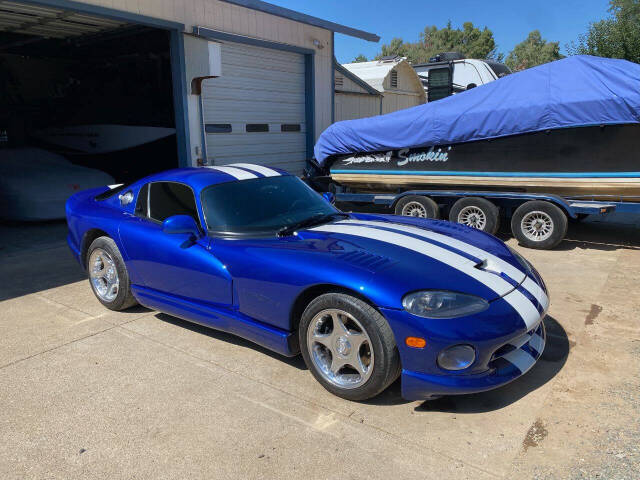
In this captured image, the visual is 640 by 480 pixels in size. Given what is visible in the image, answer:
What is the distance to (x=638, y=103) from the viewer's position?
591 centimetres

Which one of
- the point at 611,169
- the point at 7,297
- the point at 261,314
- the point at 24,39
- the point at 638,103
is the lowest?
the point at 7,297

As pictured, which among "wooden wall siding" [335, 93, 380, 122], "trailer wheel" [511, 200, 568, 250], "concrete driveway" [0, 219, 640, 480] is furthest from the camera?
"wooden wall siding" [335, 93, 380, 122]

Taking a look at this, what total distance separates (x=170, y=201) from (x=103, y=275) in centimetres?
120

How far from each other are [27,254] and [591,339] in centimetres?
712

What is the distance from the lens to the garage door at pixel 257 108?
32.3ft

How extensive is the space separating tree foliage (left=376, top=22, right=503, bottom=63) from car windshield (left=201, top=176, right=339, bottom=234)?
191ft

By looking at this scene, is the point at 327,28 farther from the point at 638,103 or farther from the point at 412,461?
the point at 412,461

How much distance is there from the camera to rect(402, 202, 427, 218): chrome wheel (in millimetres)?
7816

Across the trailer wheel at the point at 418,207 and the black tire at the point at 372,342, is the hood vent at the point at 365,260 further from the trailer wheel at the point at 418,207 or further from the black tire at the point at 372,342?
the trailer wheel at the point at 418,207

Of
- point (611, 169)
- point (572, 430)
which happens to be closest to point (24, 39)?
point (611, 169)

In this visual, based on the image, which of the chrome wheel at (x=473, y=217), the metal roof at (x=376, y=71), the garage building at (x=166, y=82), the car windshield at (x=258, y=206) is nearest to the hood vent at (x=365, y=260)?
the car windshield at (x=258, y=206)

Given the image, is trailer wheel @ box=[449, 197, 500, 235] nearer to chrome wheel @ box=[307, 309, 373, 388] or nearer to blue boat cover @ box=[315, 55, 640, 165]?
blue boat cover @ box=[315, 55, 640, 165]

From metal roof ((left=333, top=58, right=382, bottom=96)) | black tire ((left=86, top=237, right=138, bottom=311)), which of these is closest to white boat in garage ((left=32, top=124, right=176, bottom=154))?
metal roof ((left=333, top=58, right=382, bottom=96))

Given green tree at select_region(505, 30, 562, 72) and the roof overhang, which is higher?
green tree at select_region(505, 30, 562, 72)
